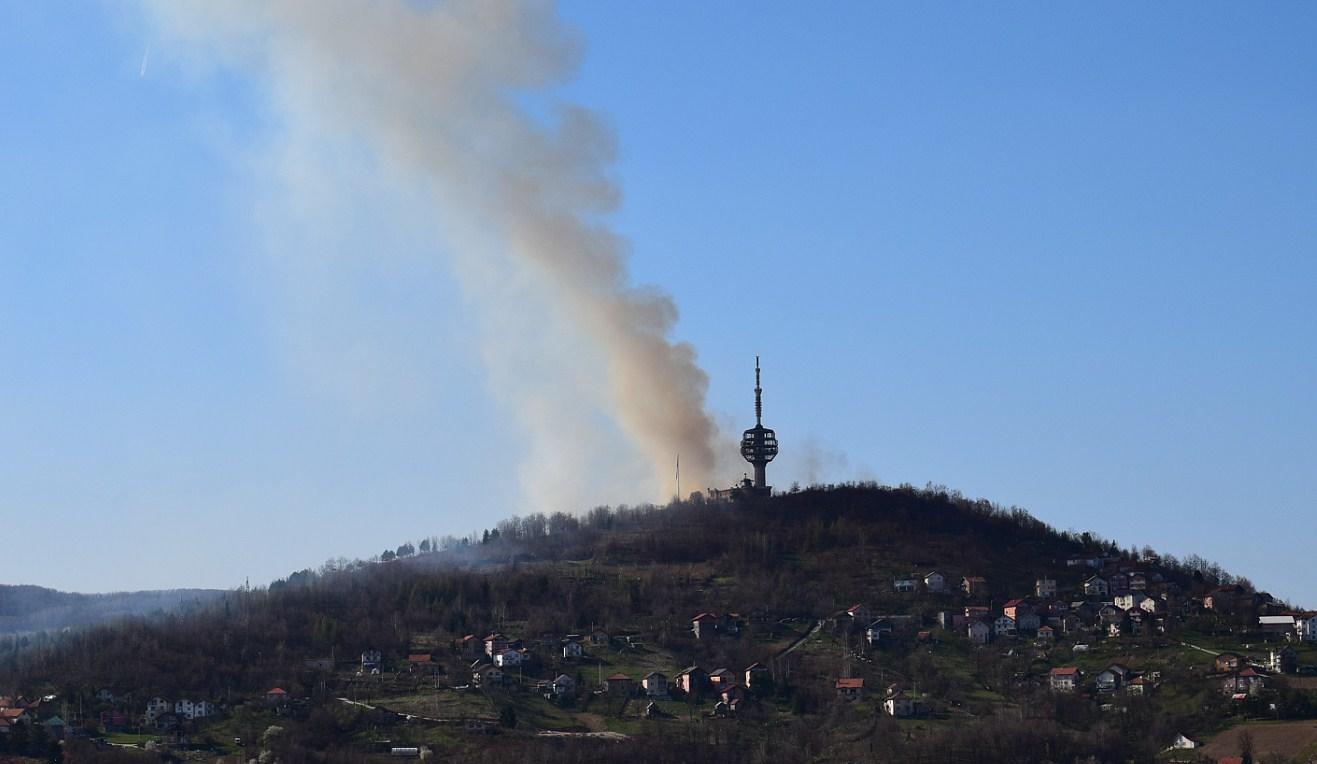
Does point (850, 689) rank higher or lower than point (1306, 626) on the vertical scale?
lower

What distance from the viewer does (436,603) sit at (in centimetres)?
16175

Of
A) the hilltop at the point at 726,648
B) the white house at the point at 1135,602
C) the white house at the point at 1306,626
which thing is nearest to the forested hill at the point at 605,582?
the hilltop at the point at 726,648

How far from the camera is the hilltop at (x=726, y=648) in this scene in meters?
126

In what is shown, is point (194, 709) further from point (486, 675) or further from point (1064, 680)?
point (1064, 680)

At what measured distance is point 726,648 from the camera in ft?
487

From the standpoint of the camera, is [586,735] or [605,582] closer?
[586,735]

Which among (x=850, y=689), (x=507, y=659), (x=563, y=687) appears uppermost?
(x=507, y=659)

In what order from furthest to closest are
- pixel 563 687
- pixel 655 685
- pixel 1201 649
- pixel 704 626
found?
pixel 704 626, pixel 1201 649, pixel 655 685, pixel 563 687

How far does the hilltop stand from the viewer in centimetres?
12594

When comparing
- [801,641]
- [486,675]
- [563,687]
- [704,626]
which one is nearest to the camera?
[563,687]

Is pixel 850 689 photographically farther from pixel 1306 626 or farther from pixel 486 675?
pixel 1306 626

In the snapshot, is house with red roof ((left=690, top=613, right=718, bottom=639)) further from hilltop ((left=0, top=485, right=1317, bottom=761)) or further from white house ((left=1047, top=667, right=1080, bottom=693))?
white house ((left=1047, top=667, right=1080, bottom=693))

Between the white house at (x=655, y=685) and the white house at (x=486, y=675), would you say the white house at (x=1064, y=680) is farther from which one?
the white house at (x=486, y=675)

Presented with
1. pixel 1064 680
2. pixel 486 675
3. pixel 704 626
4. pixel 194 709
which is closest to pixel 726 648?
pixel 704 626
